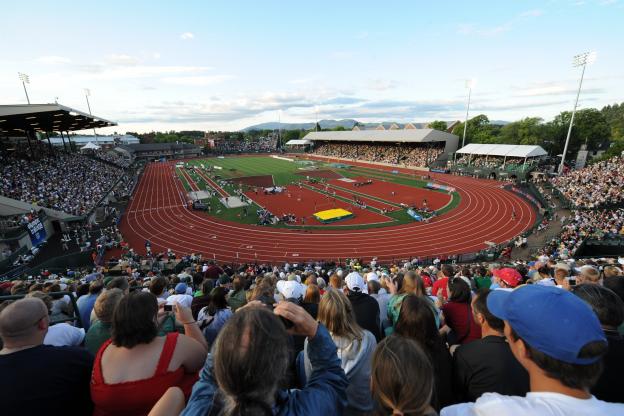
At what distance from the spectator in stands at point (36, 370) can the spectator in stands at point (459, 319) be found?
4.32 m

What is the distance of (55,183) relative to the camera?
108ft

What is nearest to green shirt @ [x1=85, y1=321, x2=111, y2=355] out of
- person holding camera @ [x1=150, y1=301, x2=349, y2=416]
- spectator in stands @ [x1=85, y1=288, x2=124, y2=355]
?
spectator in stands @ [x1=85, y1=288, x2=124, y2=355]

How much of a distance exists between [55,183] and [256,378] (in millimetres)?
42046

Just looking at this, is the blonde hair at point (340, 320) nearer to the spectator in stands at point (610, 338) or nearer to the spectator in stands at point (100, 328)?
the spectator in stands at point (610, 338)

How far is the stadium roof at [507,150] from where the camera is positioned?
151 feet

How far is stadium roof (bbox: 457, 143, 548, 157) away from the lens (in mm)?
45978

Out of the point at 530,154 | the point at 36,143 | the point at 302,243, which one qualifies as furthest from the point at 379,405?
the point at 36,143

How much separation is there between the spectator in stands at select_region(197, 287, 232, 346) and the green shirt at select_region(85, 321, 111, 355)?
3.74 ft

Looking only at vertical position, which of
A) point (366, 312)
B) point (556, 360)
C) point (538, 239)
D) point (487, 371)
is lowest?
point (538, 239)

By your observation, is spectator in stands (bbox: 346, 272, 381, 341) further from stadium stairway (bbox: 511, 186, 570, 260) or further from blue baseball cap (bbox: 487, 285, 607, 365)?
stadium stairway (bbox: 511, 186, 570, 260)

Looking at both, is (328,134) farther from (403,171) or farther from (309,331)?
(309,331)

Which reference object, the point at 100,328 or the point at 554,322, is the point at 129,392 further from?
the point at 554,322

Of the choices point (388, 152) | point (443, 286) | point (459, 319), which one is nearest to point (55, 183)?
point (443, 286)

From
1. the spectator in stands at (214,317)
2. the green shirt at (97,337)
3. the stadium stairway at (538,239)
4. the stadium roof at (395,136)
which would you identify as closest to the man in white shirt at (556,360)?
the spectator in stands at (214,317)
